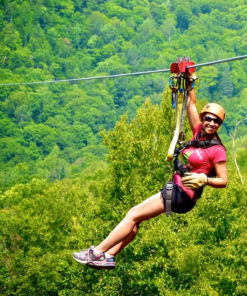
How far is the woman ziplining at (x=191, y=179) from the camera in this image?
28.7 feet

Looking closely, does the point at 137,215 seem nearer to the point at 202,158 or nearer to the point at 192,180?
the point at 192,180

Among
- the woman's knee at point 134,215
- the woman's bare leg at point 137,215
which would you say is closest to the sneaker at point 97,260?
the woman's bare leg at point 137,215

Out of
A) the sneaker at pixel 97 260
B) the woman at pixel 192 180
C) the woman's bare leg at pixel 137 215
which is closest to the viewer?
the woman at pixel 192 180

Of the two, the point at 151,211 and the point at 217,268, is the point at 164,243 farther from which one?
the point at 151,211

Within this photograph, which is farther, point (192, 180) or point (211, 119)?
point (211, 119)

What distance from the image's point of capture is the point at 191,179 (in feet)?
28.5

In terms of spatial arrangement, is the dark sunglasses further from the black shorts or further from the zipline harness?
the black shorts

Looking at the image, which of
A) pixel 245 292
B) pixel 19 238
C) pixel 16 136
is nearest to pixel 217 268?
pixel 245 292

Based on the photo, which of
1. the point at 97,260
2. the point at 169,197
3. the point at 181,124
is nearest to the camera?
the point at 169,197

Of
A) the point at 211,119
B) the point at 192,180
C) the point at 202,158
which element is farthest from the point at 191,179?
the point at 211,119

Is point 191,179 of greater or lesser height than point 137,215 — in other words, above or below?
above

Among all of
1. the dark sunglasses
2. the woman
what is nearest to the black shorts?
the woman

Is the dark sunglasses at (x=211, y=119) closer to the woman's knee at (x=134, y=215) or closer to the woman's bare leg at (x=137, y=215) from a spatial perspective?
the woman's bare leg at (x=137, y=215)

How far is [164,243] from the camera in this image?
27.5 metres
